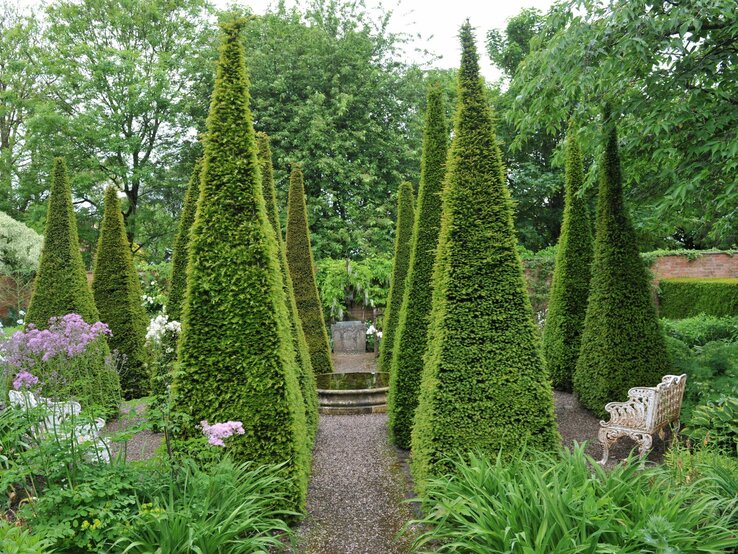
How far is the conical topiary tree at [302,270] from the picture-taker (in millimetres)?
10344

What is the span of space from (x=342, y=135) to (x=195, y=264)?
14.4m

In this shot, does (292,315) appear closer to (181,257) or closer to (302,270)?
(181,257)

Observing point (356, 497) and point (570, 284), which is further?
point (570, 284)

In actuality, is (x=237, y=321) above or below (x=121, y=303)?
below

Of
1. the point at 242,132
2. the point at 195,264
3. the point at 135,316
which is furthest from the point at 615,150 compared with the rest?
the point at 135,316

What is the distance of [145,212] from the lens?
A: 19.2 m

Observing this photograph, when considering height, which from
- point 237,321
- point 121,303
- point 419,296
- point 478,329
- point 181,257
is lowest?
point 478,329

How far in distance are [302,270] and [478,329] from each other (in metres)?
6.70

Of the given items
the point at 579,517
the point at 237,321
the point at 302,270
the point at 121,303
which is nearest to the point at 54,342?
the point at 237,321

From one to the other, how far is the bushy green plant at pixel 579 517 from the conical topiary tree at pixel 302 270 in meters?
7.22

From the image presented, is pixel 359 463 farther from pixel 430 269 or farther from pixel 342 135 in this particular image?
pixel 342 135

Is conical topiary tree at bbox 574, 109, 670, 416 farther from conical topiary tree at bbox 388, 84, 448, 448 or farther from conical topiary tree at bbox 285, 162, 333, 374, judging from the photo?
conical topiary tree at bbox 285, 162, 333, 374

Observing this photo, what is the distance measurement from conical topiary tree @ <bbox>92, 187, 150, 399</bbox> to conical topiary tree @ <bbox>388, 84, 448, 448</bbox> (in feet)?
14.8

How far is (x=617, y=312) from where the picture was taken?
21.5ft
